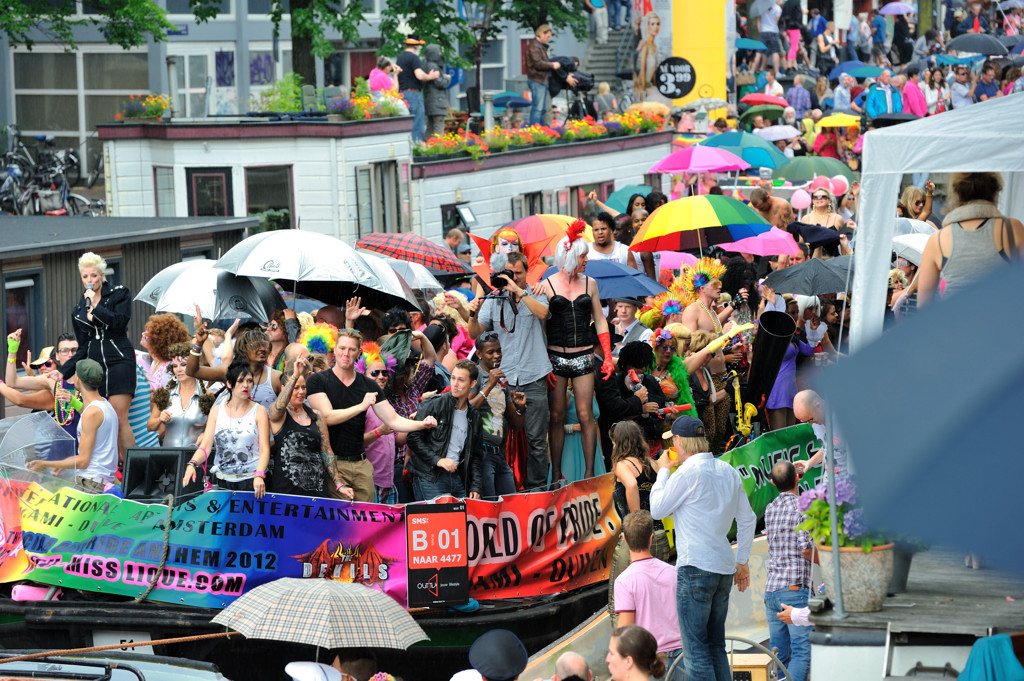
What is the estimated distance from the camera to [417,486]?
11.0 meters

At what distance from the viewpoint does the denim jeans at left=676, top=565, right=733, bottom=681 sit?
8461mm

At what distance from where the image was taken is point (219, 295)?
12898 mm

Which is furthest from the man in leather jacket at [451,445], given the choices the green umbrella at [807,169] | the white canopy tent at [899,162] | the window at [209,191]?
the green umbrella at [807,169]

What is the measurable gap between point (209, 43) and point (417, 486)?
30.7 metres

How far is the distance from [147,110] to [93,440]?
13.3 meters

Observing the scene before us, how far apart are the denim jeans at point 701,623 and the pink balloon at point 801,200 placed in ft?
47.0

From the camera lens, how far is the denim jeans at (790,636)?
343 inches

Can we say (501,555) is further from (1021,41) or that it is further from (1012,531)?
(1021,41)

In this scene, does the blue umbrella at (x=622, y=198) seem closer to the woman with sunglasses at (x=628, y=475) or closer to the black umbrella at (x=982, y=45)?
the woman with sunglasses at (x=628, y=475)

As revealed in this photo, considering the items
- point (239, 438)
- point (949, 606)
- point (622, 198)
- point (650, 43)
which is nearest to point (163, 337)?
point (239, 438)

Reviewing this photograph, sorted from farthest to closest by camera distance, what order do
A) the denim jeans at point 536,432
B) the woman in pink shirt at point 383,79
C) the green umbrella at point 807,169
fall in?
the green umbrella at point 807,169 < the woman in pink shirt at point 383,79 < the denim jeans at point 536,432

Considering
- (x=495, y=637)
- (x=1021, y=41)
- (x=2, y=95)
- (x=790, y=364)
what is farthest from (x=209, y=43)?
(x=495, y=637)

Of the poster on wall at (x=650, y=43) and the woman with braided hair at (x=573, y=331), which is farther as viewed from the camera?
the poster on wall at (x=650, y=43)

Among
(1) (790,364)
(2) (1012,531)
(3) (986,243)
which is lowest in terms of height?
(1) (790,364)
